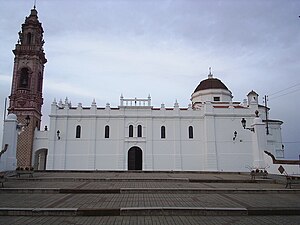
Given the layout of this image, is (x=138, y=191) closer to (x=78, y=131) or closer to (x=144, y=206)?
(x=144, y=206)

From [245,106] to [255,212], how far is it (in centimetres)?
2876

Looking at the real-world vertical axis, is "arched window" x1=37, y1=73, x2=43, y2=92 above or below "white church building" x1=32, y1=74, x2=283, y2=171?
above

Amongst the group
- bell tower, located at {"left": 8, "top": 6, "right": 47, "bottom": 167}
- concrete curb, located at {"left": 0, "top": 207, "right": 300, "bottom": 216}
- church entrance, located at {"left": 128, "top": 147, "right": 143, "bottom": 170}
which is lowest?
concrete curb, located at {"left": 0, "top": 207, "right": 300, "bottom": 216}

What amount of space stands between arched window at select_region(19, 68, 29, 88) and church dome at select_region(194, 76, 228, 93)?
75.7 ft

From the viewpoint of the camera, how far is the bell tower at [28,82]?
30.1m

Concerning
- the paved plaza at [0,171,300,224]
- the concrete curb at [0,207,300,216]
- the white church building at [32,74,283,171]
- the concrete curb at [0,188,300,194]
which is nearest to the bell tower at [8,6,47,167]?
the white church building at [32,74,283,171]

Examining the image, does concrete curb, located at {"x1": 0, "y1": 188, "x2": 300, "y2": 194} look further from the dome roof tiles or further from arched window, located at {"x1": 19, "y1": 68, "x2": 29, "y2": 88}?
the dome roof tiles

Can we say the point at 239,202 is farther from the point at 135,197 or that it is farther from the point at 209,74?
the point at 209,74

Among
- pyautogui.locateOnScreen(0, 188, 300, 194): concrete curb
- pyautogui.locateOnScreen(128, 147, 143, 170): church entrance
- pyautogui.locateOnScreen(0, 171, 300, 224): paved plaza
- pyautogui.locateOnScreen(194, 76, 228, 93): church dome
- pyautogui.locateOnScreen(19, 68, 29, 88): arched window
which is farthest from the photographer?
pyautogui.locateOnScreen(194, 76, 228, 93): church dome

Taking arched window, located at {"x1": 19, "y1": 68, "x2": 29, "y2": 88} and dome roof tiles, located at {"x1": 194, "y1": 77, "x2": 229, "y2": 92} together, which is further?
dome roof tiles, located at {"x1": 194, "y1": 77, "x2": 229, "y2": 92}

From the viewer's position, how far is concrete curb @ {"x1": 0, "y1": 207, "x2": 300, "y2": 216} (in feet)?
23.3

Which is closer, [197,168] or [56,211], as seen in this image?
[56,211]

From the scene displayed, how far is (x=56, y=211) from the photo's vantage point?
7.11 metres

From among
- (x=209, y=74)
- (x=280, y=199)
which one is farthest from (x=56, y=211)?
(x=209, y=74)
